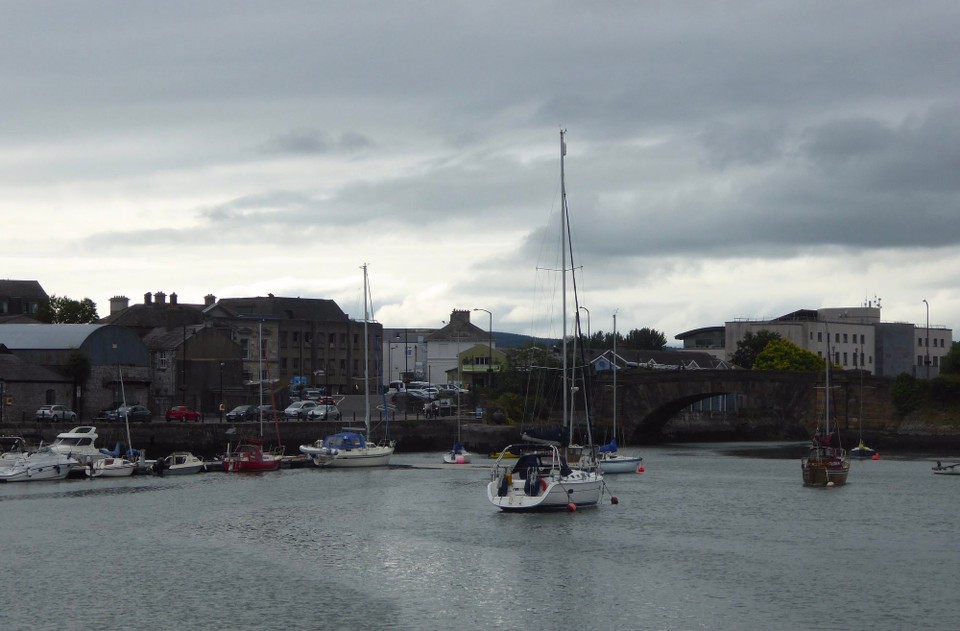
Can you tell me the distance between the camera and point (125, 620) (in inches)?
1581

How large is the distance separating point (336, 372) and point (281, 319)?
11.7 meters

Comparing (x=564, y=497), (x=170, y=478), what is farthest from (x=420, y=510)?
(x=170, y=478)

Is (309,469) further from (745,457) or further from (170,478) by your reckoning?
(745,457)

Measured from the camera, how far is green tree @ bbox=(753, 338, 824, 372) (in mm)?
173250

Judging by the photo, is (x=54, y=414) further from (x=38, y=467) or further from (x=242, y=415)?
(x=38, y=467)

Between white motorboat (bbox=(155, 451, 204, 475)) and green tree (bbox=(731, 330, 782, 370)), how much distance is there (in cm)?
11169

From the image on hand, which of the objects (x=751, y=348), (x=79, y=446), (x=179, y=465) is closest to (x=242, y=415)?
(x=79, y=446)

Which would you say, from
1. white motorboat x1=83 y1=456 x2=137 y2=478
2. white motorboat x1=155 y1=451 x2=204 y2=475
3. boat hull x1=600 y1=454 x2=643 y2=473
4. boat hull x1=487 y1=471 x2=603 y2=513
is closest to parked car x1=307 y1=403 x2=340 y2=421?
white motorboat x1=155 y1=451 x2=204 y2=475

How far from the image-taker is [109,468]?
87562 mm

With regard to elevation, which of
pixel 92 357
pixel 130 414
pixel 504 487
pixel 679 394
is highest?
pixel 92 357

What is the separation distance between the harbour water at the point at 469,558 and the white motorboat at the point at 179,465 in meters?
8.89

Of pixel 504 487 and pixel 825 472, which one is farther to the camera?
pixel 825 472

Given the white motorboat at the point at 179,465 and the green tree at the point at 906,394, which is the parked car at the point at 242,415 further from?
the green tree at the point at 906,394

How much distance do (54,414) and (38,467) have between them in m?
25.7
